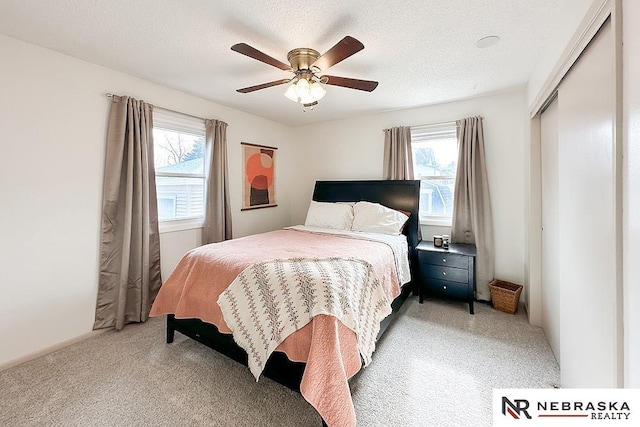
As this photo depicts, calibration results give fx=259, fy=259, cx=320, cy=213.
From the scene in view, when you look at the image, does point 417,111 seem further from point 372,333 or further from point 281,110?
point 372,333

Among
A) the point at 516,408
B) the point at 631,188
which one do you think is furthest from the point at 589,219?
the point at 516,408

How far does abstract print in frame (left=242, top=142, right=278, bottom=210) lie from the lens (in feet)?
12.6

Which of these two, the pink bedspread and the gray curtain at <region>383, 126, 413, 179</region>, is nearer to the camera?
the pink bedspread

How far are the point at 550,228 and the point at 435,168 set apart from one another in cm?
153

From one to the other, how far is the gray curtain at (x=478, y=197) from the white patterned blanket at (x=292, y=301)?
1874mm

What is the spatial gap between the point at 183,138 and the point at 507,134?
385 cm

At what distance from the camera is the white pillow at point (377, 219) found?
10.2 ft

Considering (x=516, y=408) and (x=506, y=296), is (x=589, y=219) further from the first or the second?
(x=506, y=296)

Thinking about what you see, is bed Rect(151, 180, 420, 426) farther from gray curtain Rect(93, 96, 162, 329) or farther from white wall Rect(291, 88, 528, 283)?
white wall Rect(291, 88, 528, 283)

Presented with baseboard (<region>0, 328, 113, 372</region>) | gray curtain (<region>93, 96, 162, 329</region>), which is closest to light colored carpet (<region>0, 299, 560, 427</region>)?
baseboard (<region>0, 328, 113, 372</region>)

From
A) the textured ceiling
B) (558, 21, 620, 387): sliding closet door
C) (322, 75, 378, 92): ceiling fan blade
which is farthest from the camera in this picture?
(322, 75, 378, 92): ceiling fan blade

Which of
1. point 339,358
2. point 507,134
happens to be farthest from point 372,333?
point 507,134

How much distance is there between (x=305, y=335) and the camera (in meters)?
1.46

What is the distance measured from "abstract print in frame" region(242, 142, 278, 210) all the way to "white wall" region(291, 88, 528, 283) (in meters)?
1.21
